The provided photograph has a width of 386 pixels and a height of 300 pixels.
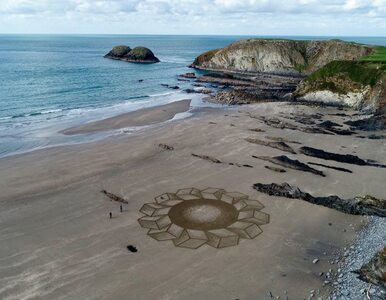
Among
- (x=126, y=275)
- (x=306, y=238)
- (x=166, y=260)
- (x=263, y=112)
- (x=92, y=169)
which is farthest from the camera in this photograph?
(x=263, y=112)

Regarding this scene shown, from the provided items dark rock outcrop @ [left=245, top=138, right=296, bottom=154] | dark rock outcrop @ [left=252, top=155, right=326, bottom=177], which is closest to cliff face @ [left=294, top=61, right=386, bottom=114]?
dark rock outcrop @ [left=245, top=138, right=296, bottom=154]

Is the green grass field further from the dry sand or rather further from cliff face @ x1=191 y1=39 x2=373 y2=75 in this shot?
the dry sand

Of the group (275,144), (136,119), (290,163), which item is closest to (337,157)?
(290,163)

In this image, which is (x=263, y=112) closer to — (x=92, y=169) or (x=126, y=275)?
(x=92, y=169)

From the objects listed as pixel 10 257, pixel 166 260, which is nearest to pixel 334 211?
pixel 166 260

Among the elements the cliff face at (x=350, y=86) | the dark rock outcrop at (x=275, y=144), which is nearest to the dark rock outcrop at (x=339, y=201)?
the dark rock outcrop at (x=275, y=144)

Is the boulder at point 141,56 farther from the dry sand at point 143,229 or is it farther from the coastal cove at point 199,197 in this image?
the dry sand at point 143,229
